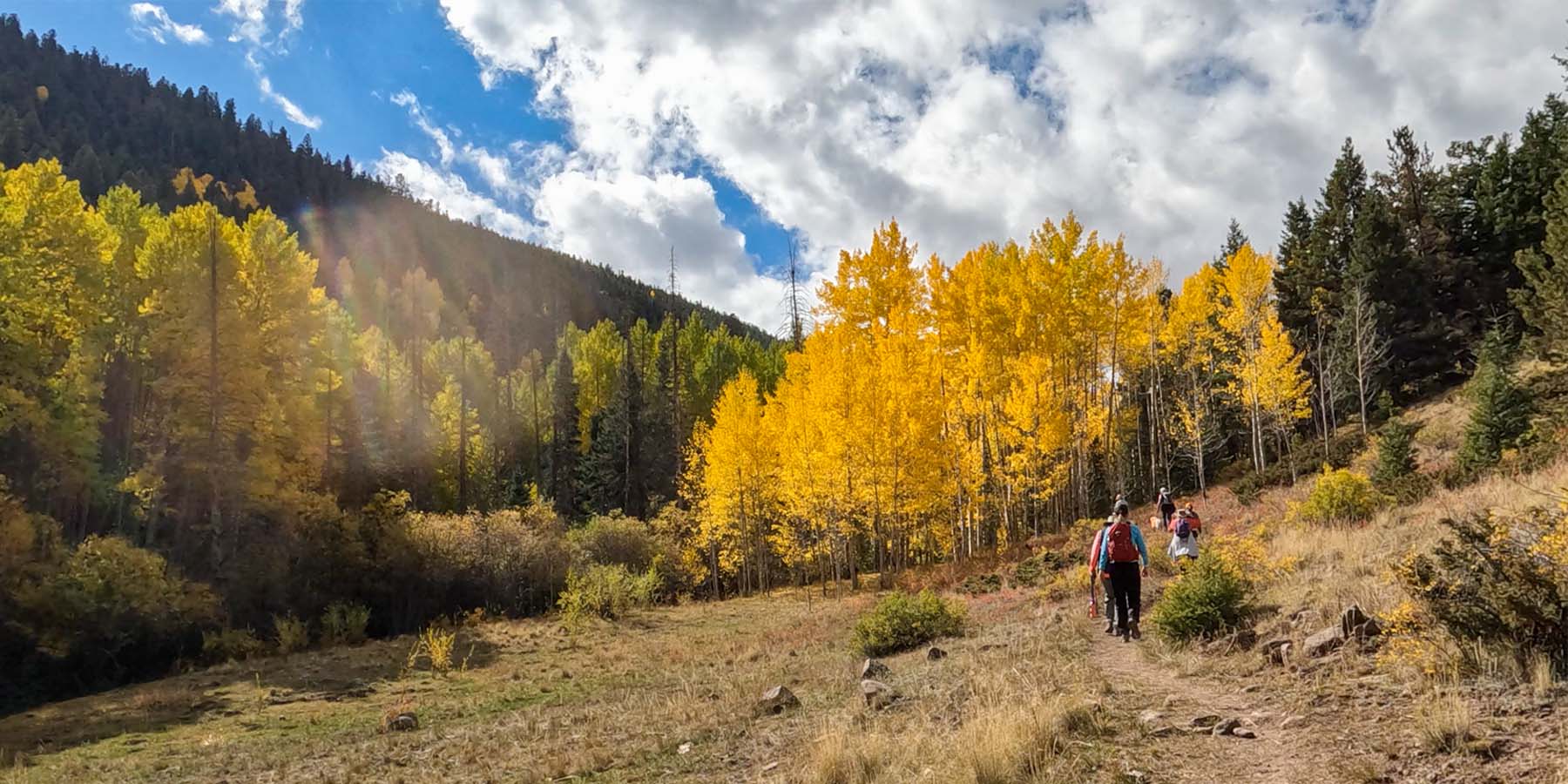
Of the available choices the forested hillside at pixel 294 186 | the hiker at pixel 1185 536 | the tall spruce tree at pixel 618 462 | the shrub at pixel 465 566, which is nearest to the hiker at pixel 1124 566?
the hiker at pixel 1185 536

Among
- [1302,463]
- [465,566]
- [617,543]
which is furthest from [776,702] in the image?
[1302,463]

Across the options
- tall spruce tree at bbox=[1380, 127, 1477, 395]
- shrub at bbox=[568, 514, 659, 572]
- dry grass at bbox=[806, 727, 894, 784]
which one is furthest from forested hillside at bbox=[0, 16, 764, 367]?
dry grass at bbox=[806, 727, 894, 784]

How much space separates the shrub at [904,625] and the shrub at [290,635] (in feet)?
60.0

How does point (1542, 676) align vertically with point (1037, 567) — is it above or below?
above

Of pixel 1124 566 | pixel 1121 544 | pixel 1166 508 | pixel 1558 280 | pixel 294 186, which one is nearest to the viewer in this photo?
pixel 1121 544

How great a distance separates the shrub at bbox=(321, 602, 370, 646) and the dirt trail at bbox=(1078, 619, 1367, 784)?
2462 centimetres

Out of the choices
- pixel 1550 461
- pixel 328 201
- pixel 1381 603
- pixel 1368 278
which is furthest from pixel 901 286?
pixel 328 201

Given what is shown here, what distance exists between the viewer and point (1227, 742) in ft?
16.8

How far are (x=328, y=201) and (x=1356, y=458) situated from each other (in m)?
139

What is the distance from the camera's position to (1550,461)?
13805 mm

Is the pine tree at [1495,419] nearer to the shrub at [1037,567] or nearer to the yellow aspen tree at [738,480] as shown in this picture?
the shrub at [1037,567]

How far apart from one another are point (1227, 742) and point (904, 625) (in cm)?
795

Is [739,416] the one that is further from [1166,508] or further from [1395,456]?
[1395,456]

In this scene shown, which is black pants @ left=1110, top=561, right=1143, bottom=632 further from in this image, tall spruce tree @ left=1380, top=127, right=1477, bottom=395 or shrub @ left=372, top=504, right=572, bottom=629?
tall spruce tree @ left=1380, top=127, right=1477, bottom=395
